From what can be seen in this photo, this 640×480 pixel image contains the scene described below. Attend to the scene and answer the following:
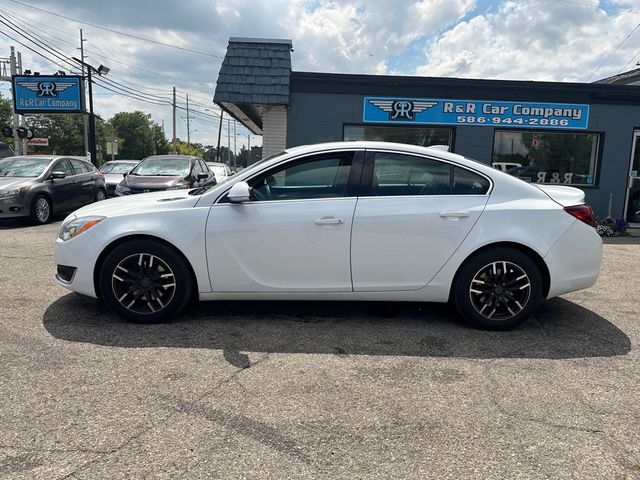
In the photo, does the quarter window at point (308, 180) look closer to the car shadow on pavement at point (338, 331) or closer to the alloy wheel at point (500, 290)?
the car shadow on pavement at point (338, 331)

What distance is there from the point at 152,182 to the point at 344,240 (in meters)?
7.43

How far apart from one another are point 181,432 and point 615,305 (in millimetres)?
4529

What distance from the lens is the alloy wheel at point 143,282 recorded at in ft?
13.3

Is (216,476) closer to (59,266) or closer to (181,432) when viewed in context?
A: (181,432)

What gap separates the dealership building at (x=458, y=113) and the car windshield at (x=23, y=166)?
4.17m

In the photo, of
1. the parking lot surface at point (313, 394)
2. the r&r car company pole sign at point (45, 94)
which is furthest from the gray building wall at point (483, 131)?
the r&r car company pole sign at point (45, 94)

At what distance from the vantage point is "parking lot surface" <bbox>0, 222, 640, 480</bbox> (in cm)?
239

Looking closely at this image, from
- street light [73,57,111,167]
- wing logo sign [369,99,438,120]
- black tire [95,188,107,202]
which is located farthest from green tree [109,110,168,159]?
wing logo sign [369,99,438,120]

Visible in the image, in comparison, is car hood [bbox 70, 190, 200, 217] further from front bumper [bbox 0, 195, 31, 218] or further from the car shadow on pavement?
front bumper [bbox 0, 195, 31, 218]

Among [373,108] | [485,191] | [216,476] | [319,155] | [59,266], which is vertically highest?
[373,108]

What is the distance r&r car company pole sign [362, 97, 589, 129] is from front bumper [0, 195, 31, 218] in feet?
23.2

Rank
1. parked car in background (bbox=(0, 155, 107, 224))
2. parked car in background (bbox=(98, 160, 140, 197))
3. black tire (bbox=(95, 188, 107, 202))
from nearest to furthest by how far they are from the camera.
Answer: parked car in background (bbox=(0, 155, 107, 224)) < black tire (bbox=(95, 188, 107, 202)) < parked car in background (bbox=(98, 160, 140, 197))

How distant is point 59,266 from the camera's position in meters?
4.21

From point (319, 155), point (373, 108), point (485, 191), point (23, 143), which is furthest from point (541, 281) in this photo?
point (23, 143)
